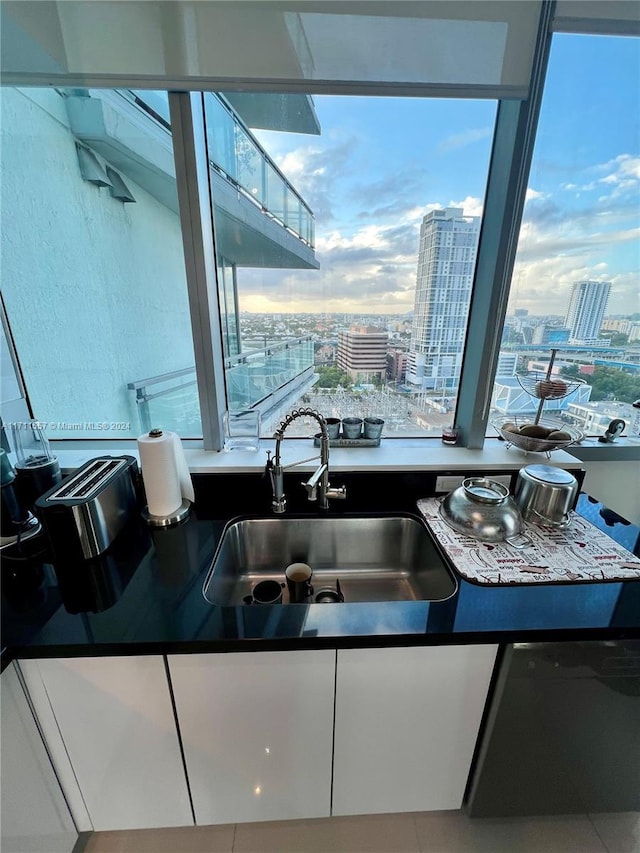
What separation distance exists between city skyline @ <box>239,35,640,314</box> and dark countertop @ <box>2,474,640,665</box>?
1.07 meters

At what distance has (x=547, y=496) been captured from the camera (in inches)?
43.5

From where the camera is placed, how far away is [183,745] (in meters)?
0.85

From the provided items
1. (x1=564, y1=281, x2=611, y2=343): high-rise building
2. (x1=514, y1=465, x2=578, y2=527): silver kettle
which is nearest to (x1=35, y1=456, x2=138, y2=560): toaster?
(x1=514, y1=465, x2=578, y2=527): silver kettle

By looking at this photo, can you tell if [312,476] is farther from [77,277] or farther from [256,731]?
[77,277]

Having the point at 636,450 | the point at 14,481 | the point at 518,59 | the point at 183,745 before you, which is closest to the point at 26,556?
the point at 14,481

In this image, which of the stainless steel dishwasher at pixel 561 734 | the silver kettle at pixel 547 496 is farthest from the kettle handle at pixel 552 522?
the stainless steel dishwasher at pixel 561 734

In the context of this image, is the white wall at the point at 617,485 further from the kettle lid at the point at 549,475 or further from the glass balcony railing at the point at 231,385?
the glass balcony railing at the point at 231,385

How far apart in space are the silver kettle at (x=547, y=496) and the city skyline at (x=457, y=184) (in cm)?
70

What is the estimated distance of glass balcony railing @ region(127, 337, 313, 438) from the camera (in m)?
1.47

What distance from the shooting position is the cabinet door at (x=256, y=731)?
784 millimetres

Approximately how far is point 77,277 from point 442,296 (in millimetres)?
1561

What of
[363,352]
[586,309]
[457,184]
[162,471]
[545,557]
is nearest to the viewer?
[545,557]

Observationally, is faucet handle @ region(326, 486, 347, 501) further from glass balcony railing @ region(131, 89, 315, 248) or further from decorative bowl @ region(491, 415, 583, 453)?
glass balcony railing @ region(131, 89, 315, 248)

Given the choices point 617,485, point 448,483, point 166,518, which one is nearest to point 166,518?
point 166,518
